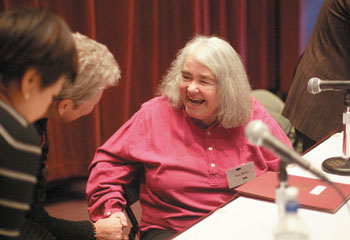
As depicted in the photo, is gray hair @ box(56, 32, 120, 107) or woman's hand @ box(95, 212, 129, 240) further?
A: woman's hand @ box(95, 212, 129, 240)

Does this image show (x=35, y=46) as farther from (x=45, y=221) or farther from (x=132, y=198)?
(x=132, y=198)

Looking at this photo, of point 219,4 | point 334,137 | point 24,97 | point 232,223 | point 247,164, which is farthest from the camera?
point 219,4

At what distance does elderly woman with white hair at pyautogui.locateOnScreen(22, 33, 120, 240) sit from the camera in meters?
1.27

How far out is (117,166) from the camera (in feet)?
6.20

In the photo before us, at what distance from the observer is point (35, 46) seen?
2.74 ft

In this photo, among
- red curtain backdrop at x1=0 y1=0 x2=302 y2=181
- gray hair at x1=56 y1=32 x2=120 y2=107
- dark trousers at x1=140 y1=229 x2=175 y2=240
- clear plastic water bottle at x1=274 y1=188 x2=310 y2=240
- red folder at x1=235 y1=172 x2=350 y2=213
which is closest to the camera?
clear plastic water bottle at x1=274 y1=188 x2=310 y2=240

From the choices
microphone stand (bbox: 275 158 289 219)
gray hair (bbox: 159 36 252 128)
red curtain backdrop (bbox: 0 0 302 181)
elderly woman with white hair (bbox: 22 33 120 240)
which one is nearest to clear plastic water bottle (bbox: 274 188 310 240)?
microphone stand (bbox: 275 158 289 219)

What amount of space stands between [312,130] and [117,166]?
47.3 inches

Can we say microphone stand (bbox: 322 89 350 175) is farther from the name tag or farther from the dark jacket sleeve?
the dark jacket sleeve

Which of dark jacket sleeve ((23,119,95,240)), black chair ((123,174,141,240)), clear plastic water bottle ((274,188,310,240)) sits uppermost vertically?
clear plastic water bottle ((274,188,310,240))

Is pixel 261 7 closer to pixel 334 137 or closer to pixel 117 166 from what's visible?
pixel 334 137

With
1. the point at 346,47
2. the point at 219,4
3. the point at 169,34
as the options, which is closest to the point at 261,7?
the point at 219,4

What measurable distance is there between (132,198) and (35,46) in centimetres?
116

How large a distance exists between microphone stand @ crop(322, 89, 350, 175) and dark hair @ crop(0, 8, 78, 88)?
1.21 m
